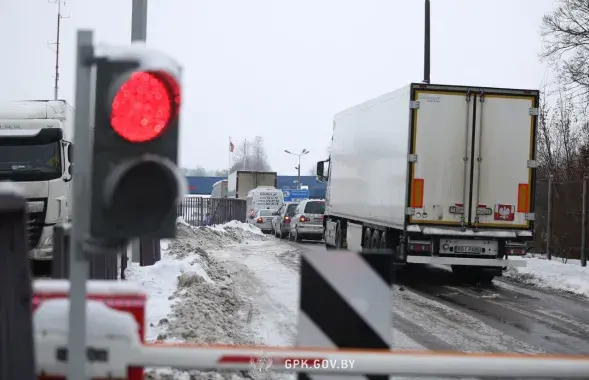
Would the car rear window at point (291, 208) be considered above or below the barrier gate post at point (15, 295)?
below

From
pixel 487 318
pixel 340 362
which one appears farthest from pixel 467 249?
pixel 340 362

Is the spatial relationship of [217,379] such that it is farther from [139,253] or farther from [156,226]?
[139,253]

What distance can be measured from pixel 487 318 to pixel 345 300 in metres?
7.10

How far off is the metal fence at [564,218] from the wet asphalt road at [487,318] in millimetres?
4047

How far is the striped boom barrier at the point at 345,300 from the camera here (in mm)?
3021

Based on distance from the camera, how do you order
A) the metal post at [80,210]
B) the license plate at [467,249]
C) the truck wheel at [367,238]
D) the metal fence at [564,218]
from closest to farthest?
the metal post at [80,210], the license plate at [467,249], the truck wheel at [367,238], the metal fence at [564,218]

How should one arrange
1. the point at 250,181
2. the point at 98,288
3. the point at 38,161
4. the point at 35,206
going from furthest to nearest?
the point at 250,181, the point at 38,161, the point at 35,206, the point at 98,288

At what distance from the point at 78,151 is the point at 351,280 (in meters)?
1.34

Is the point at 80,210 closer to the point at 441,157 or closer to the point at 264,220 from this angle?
the point at 441,157

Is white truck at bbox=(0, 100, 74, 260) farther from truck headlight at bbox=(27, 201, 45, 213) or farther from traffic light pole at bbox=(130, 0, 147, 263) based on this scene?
traffic light pole at bbox=(130, 0, 147, 263)

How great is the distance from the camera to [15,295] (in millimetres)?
2865

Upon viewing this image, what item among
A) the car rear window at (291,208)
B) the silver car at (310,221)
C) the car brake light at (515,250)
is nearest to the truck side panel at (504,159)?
the car brake light at (515,250)

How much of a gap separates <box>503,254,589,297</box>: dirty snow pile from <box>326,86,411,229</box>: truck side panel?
359 centimetres

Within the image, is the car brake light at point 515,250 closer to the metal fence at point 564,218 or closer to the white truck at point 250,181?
the metal fence at point 564,218
